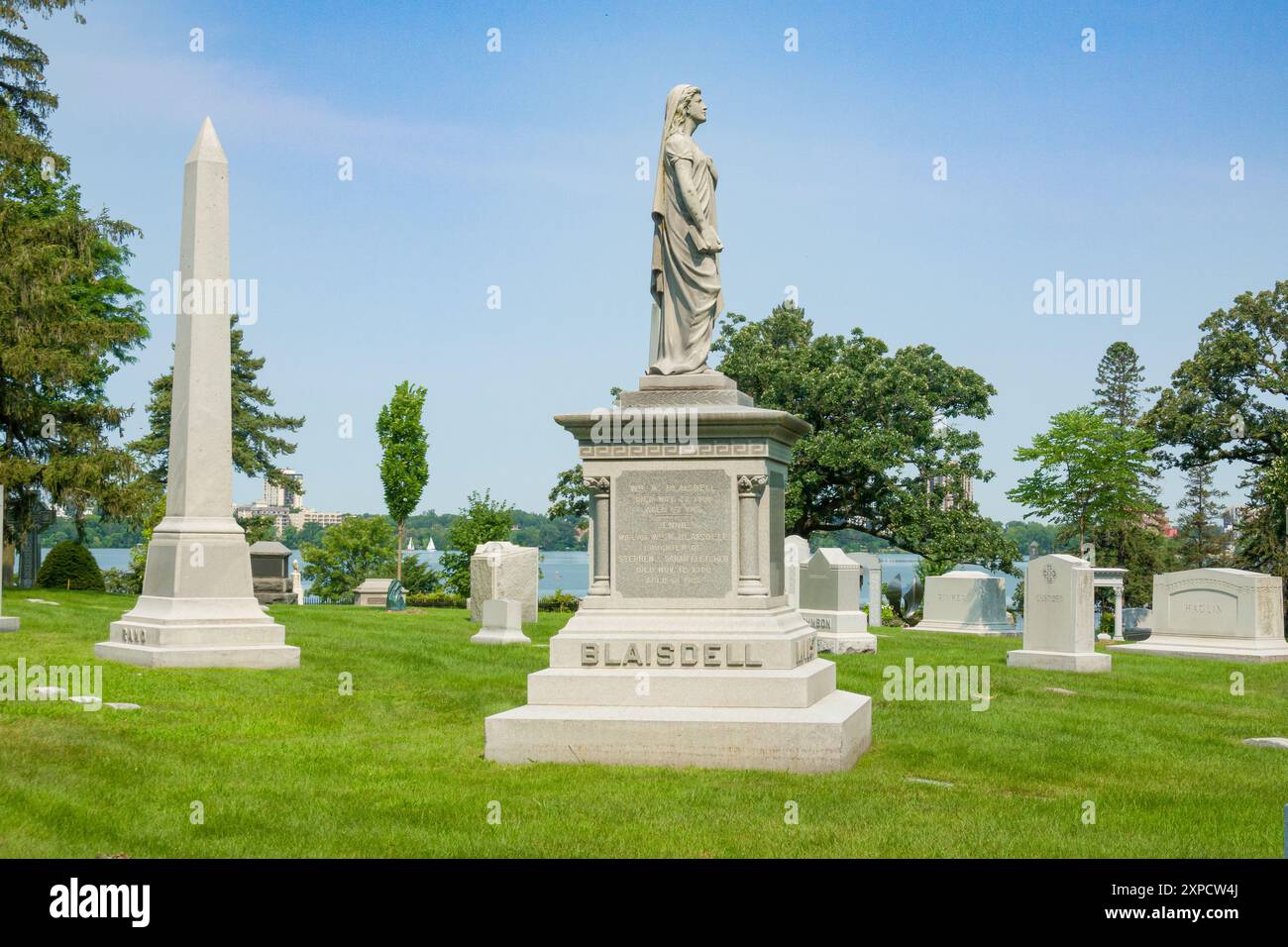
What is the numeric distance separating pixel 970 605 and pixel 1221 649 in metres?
7.80

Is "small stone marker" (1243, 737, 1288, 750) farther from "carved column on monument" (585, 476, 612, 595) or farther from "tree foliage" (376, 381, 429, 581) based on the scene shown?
"tree foliage" (376, 381, 429, 581)

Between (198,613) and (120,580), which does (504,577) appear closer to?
(198,613)

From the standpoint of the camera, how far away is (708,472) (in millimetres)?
10328

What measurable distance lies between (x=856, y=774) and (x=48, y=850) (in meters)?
5.38

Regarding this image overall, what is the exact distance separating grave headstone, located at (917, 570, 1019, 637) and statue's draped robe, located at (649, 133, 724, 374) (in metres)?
21.0

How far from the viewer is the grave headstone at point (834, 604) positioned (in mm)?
20812

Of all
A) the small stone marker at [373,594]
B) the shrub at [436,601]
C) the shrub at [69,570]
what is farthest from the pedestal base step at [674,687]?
the small stone marker at [373,594]

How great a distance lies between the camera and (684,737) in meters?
9.44

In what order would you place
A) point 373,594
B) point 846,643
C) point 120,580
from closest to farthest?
1. point 846,643
2. point 373,594
3. point 120,580

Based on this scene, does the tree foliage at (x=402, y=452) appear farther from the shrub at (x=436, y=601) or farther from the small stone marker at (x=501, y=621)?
the small stone marker at (x=501, y=621)

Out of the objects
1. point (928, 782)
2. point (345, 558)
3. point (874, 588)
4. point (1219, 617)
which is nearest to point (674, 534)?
point (928, 782)

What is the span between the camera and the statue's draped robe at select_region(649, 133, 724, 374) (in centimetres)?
1105

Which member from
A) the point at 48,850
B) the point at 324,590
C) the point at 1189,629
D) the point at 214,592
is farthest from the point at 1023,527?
the point at 48,850

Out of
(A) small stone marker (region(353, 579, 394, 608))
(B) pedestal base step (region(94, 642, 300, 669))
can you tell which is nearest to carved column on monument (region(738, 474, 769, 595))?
(B) pedestal base step (region(94, 642, 300, 669))
